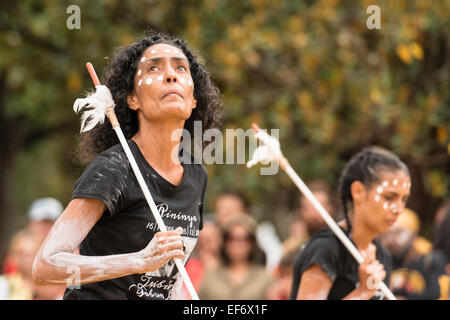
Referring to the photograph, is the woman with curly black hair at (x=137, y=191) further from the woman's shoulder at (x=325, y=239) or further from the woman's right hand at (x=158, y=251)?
the woman's shoulder at (x=325, y=239)

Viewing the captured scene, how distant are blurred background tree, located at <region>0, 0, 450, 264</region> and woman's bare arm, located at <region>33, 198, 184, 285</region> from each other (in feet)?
19.1

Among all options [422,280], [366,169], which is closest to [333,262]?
[366,169]

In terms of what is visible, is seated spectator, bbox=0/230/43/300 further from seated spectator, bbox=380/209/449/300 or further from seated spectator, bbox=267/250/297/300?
seated spectator, bbox=380/209/449/300

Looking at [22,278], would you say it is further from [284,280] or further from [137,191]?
[137,191]

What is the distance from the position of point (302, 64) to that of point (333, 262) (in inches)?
221

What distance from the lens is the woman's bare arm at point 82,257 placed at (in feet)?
11.2

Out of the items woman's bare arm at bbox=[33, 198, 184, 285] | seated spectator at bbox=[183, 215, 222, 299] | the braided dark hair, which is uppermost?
the braided dark hair

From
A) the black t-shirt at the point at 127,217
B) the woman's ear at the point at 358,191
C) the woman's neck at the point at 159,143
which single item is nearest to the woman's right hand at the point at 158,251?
the black t-shirt at the point at 127,217

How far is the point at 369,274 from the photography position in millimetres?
4582

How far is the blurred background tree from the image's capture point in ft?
30.8

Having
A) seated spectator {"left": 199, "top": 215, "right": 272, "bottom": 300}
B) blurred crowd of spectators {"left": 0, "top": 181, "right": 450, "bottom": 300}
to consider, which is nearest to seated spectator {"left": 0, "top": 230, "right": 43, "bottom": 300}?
blurred crowd of spectators {"left": 0, "top": 181, "right": 450, "bottom": 300}

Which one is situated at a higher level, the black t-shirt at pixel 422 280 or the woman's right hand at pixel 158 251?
the woman's right hand at pixel 158 251

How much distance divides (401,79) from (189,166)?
599 centimetres

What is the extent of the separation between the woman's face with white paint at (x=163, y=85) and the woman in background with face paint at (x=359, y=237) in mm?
1340
